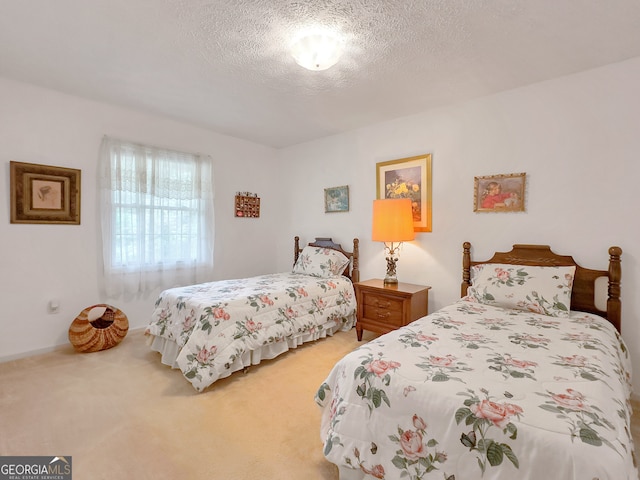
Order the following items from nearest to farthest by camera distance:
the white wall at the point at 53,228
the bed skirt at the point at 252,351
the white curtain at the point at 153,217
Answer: the bed skirt at the point at 252,351
the white wall at the point at 53,228
the white curtain at the point at 153,217

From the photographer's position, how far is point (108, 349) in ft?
9.57

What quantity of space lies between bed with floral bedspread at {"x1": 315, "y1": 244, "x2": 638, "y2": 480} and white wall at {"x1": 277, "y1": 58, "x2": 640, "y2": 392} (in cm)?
85

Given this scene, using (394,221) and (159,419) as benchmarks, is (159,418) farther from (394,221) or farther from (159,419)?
(394,221)

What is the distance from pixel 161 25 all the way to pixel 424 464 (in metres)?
2.57

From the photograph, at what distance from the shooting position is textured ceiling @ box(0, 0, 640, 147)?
5.60 feet

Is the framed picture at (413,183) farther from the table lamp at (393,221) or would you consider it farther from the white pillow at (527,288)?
the white pillow at (527,288)

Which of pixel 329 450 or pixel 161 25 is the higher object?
pixel 161 25

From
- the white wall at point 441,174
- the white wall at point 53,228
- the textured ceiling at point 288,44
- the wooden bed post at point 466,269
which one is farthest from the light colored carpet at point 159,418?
the textured ceiling at point 288,44

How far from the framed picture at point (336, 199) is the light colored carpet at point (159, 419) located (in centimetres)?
189

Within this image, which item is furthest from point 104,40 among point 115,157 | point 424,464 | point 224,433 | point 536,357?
point 536,357

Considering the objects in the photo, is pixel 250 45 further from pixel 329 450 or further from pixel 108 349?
pixel 108 349

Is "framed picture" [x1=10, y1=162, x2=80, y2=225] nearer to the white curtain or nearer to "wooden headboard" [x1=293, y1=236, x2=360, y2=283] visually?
the white curtain

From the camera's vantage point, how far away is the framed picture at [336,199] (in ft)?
12.6

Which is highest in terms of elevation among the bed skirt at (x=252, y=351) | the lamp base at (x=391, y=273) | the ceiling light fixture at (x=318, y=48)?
the ceiling light fixture at (x=318, y=48)
